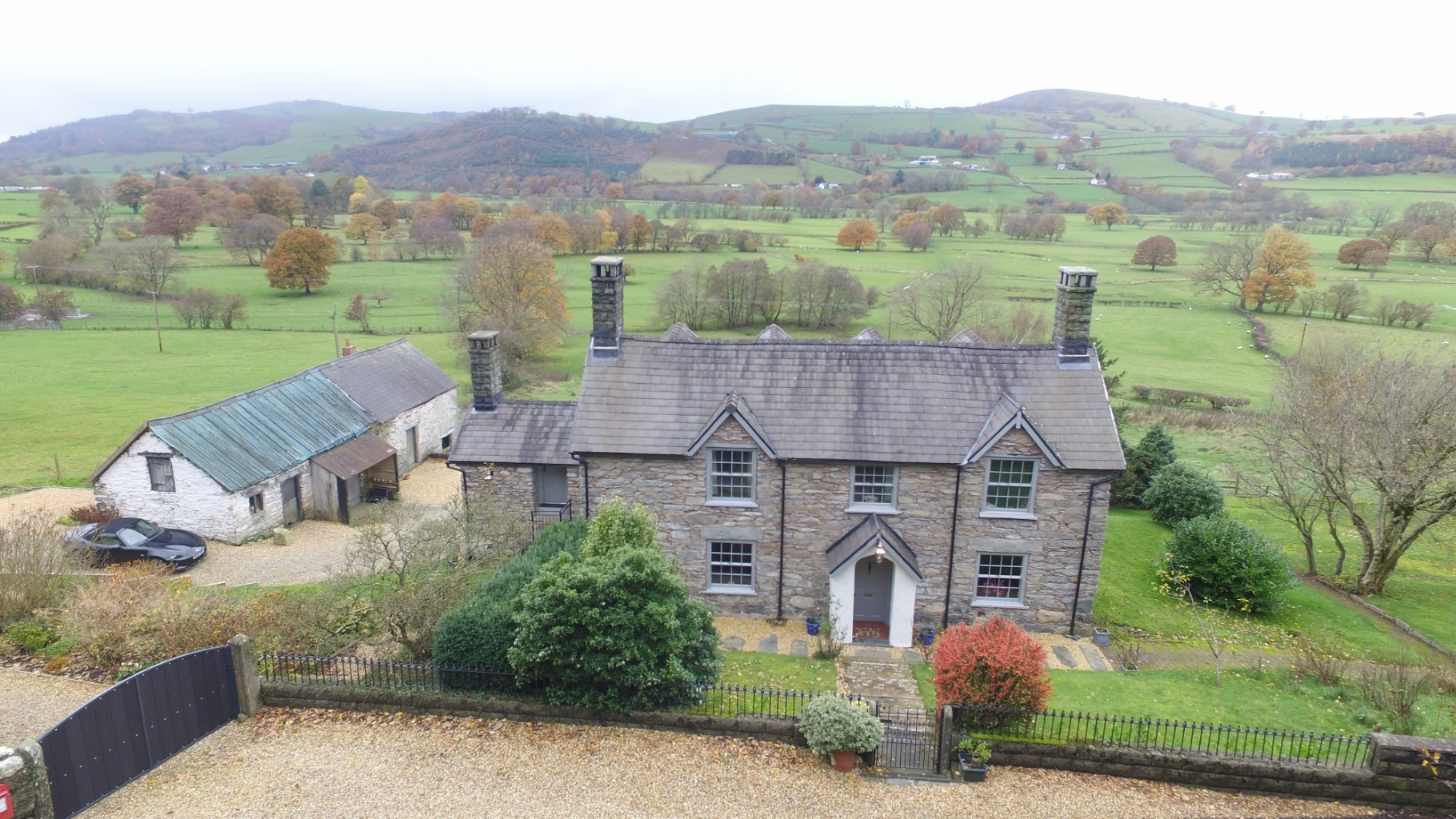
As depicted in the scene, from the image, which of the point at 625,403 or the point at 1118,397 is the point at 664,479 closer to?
the point at 625,403

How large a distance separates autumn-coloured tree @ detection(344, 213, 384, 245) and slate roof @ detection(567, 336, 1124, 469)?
99174mm

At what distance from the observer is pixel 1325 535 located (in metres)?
32.5

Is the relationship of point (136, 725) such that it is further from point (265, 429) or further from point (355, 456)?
point (355, 456)

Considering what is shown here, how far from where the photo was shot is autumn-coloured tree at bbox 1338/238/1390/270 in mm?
85812

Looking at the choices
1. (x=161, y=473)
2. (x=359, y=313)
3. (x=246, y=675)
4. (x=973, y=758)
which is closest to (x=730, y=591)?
(x=973, y=758)

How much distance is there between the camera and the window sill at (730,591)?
22672 mm

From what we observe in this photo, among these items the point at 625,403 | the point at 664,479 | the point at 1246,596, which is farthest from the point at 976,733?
the point at 1246,596

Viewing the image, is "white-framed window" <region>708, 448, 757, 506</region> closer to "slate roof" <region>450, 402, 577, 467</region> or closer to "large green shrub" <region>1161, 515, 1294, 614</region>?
"slate roof" <region>450, 402, 577, 467</region>

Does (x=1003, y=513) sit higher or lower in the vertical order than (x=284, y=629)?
higher

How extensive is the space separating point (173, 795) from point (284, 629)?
457cm

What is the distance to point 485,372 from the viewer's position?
25953 millimetres

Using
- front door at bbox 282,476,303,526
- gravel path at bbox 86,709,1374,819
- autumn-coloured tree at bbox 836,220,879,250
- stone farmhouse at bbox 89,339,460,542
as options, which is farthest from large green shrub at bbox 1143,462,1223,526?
autumn-coloured tree at bbox 836,220,879,250

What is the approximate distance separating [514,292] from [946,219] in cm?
7277

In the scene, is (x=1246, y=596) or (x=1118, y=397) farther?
(x=1118, y=397)
